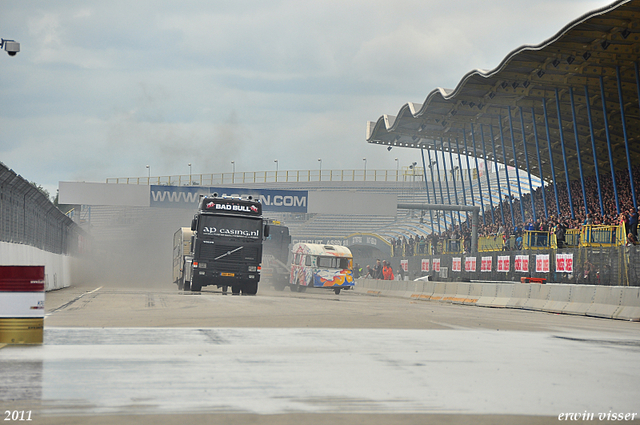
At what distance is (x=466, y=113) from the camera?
A: 5059 centimetres

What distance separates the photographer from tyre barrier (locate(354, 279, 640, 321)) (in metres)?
20.1

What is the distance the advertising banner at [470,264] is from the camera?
115 feet

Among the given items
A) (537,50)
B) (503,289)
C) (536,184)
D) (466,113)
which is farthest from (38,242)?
(536,184)

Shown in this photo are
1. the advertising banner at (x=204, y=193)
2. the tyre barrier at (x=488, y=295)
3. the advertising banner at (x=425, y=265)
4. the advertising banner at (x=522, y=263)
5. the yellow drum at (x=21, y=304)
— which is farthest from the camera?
the advertising banner at (x=204, y=193)

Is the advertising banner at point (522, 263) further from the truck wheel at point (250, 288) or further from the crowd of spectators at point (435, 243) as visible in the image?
the crowd of spectators at point (435, 243)

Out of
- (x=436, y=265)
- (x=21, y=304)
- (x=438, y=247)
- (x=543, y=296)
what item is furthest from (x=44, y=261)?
(x=438, y=247)

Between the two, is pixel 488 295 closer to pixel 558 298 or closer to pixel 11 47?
pixel 558 298

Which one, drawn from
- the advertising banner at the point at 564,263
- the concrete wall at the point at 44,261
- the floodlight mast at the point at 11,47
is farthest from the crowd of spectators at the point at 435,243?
the floodlight mast at the point at 11,47

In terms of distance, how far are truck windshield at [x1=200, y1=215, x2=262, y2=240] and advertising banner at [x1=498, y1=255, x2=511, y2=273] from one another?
990cm

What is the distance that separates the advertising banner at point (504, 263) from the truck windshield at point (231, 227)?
9.90 metres

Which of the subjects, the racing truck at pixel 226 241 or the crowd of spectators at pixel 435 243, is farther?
the crowd of spectators at pixel 435 243

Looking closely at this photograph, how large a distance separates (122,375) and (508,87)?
38.0m

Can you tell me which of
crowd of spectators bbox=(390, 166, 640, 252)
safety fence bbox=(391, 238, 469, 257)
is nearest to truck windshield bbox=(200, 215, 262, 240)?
crowd of spectators bbox=(390, 166, 640, 252)

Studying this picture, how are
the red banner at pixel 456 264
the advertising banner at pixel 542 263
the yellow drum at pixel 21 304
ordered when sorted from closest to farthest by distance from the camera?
1. the yellow drum at pixel 21 304
2. the advertising banner at pixel 542 263
3. the red banner at pixel 456 264
